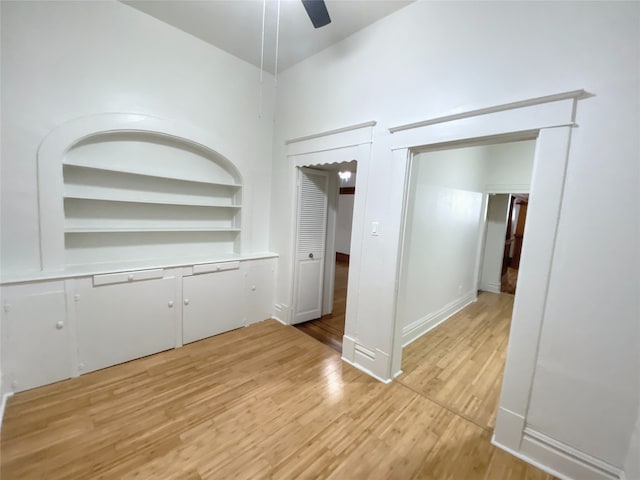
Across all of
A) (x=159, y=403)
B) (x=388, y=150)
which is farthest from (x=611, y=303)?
(x=159, y=403)

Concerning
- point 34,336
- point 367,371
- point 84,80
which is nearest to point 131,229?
point 34,336

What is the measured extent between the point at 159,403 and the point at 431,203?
11.3 feet

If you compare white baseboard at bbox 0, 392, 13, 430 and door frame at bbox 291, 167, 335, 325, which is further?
door frame at bbox 291, 167, 335, 325

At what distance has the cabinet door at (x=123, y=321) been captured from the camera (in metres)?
2.36

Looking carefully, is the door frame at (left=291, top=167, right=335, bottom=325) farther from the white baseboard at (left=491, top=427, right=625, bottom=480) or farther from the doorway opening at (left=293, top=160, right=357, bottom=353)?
the white baseboard at (left=491, top=427, right=625, bottom=480)

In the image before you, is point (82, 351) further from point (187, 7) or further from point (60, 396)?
point (187, 7)

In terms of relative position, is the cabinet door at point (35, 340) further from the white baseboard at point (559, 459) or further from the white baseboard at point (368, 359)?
the white baseboard at point (559, 459)

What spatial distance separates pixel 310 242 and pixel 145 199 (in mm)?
2012

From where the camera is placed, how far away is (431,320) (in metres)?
3.69

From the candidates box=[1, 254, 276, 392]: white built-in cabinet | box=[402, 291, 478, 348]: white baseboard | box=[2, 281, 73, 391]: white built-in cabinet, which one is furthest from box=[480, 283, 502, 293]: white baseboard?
box=[2, 281, 73, 391]: white built-in cabinet

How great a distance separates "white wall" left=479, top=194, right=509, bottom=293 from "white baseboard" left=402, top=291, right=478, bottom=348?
1345 millimetres

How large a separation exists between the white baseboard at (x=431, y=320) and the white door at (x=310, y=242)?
132 cm

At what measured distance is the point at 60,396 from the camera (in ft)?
6.92

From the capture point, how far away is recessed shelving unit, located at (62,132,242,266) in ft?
8.41
